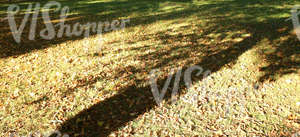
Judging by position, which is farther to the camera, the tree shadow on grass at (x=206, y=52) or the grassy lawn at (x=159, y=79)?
the tree shadow on grass at (x=206, y=52)

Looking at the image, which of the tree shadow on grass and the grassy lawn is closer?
the grassy lawn

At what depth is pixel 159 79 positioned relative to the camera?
629cm

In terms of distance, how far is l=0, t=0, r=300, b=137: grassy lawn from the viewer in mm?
4816

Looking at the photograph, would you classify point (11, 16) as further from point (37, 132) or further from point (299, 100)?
point (299, 100)

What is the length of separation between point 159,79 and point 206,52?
93.4 inches

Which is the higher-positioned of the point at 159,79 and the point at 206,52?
the point at 206,52

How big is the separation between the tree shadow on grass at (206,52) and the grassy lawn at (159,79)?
3 centimetres

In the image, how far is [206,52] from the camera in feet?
25.1

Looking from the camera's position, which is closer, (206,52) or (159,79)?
(159,79)

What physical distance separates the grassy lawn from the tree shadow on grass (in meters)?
0.03

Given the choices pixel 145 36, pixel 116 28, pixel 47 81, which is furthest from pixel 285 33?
pixel 47 81

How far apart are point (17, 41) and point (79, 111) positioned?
229 inches

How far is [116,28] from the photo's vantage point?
33.8 ft

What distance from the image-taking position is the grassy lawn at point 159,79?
4816 mm
